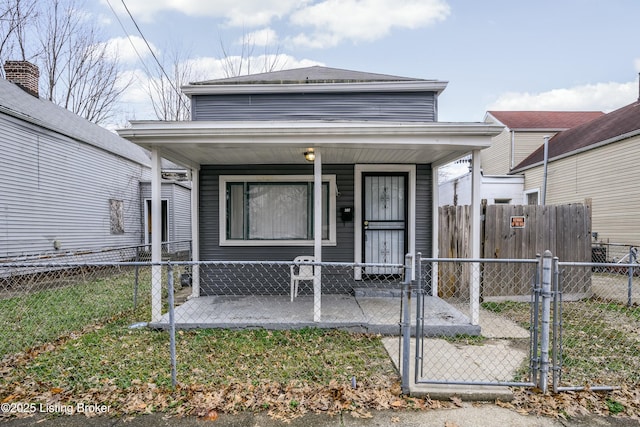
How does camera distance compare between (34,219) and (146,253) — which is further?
(146,253)

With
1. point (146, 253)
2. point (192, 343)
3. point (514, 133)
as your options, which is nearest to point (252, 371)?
point (192, 343)

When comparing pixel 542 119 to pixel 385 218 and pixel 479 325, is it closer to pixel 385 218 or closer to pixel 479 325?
pixel 385 218

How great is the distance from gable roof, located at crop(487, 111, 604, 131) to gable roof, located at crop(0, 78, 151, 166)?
→ 18.1 meters

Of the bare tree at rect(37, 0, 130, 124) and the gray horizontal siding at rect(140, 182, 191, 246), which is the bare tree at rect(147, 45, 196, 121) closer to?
the bare tree at rect(37, 0, 130, 124)

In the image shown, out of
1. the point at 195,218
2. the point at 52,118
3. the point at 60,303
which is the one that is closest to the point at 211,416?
the point at 195,218

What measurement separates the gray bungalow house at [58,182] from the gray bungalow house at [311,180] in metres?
3.78

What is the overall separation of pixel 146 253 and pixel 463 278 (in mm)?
10964

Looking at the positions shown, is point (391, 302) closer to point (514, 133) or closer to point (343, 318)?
point (343, 318)

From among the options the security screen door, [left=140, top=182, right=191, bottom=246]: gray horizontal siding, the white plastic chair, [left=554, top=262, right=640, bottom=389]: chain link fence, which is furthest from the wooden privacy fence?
[left=140, top=182, right=191, bottom=246]: gray horizontal siding

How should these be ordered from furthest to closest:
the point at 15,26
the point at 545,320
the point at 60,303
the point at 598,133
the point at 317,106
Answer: the point at 15,26 → the point at 598,133 → the point at 317,106 → the point at 60,303 → the point at 545,320

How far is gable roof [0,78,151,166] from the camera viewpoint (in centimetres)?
857

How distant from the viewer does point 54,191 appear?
9.52 meters

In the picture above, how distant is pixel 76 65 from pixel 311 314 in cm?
2089

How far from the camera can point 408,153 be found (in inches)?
209
